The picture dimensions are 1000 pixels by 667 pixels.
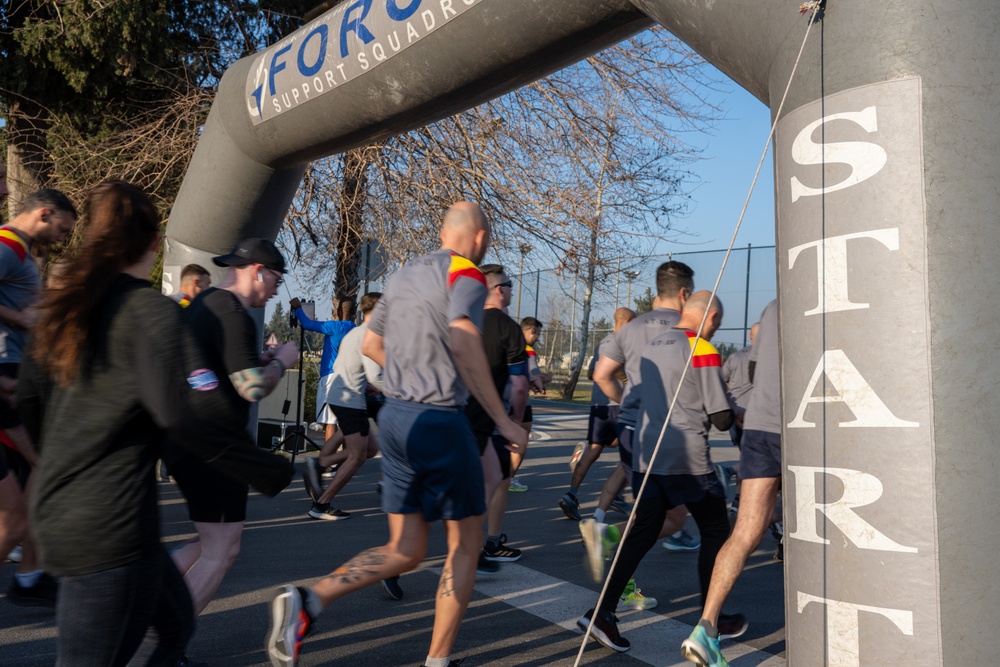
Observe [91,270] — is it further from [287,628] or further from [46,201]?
[46,201]

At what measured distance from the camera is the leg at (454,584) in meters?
3.78

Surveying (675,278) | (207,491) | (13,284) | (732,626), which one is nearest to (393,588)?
(207,491)

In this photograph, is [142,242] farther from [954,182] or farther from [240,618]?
[240,618]

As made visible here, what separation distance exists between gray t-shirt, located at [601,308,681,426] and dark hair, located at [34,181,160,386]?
158 inches

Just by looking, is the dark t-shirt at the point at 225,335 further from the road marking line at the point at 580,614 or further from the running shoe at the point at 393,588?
the road marking line at the point at 580,614

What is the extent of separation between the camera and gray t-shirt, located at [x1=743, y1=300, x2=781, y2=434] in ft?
15.0

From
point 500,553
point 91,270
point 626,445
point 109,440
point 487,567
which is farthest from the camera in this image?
point 626,445

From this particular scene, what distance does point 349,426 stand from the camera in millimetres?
7980

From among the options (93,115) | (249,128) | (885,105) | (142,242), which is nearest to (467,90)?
(249,128)

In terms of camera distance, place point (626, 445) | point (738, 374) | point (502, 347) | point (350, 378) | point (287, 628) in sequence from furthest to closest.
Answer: point (350, 378)
point (738, 374)
point (626, 445)
point (502, 347)
point (287, 628)

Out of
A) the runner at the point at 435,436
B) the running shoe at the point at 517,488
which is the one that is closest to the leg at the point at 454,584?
the runner at the point at 435,436

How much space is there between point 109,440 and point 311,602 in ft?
5.26

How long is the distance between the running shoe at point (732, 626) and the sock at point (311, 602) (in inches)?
85.8

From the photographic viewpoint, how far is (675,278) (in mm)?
5867
